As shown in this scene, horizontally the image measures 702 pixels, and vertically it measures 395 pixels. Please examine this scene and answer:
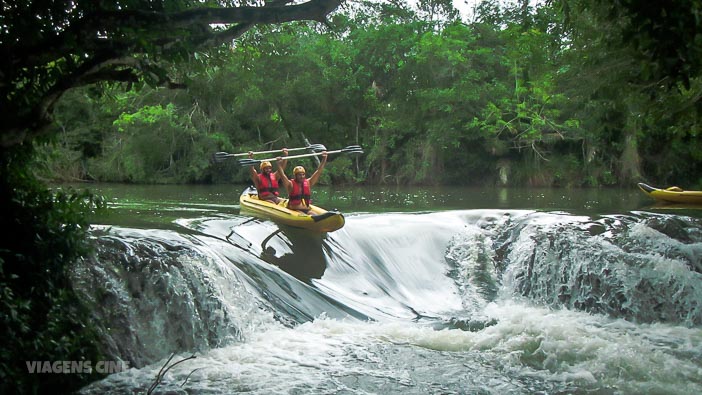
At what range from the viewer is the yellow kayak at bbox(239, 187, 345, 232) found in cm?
1015

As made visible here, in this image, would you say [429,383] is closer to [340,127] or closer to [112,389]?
[112,389]

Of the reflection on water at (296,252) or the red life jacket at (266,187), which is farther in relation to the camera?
the red life jacket at (266,187)

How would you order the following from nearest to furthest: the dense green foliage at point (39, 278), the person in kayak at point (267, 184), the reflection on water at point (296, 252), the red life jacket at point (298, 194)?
the dense green foliage at point (39, 278) → the reflection on water at point (296, 252) → the red life jacket at point (298, 194) → the person in kayak at point (267, 184)

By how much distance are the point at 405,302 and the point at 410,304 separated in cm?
8

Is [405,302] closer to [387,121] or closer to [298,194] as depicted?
[298,194]

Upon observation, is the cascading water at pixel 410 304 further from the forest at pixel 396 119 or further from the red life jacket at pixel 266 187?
the forest at pixel 396 119

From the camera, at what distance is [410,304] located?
351 inches

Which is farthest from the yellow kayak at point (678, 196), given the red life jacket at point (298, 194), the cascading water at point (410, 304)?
the red life jacket at point (298, 194)

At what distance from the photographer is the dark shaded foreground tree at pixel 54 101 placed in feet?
14.3

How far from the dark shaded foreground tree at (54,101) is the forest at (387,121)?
18.7 metres

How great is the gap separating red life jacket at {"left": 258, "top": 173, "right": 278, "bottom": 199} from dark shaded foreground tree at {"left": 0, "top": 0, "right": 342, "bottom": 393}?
7.17m

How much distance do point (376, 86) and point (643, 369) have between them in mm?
23247

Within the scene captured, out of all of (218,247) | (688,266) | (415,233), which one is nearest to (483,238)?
(415,233)

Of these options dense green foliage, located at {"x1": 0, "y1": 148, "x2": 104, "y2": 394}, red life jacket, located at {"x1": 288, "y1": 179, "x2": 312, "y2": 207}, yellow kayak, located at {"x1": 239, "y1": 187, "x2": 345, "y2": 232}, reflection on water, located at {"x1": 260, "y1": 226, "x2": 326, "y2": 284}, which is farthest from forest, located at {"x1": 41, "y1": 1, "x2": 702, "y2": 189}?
dense green foliage, located at {"x1": 0, "y1": 148, "x2": 104, "y2": 394}
